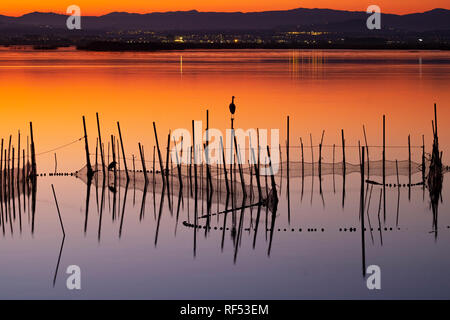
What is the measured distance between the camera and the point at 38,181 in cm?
1606

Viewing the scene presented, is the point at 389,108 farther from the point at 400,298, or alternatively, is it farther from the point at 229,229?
the point at 400,298

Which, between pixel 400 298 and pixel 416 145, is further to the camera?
pixel 416 145

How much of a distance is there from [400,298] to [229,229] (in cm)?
315

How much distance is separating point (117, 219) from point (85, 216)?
0.55 m

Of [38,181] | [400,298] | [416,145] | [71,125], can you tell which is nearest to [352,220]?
[400,298]

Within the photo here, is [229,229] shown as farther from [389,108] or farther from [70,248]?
[389,108]

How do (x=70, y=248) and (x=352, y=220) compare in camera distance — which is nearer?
(x=70, y=248)

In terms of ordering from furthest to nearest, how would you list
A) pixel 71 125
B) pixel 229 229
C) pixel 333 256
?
pixel 71 125 < pixel 229 229 < pixel 333 256

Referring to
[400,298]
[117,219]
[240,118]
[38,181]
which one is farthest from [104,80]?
[400,298]

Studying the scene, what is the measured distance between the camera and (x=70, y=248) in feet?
38.6
